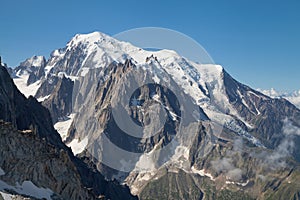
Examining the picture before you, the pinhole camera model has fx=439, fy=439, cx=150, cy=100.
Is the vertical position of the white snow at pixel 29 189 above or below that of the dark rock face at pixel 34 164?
below

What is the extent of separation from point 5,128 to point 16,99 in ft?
352

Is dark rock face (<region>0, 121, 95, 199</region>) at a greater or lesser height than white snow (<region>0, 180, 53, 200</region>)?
greater

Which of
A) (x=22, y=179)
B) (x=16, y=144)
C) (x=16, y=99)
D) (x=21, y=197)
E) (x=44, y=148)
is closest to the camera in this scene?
(x=21, y=197)

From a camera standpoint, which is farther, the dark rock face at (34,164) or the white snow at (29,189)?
the dark rock face at (34,164)

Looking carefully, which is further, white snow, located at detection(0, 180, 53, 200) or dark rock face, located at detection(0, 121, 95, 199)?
dark rock face, located at detection(0, 121, 95, 199)

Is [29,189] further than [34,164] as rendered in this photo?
No

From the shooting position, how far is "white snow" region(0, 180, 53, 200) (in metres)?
72.6

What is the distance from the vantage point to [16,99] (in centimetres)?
18575

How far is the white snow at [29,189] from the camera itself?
238ft

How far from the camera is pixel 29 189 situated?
76750 mm

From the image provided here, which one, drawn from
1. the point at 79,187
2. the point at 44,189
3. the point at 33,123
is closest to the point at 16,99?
the point at 33,123

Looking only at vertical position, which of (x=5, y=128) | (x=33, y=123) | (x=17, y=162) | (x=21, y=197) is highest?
(x=33, y=123)

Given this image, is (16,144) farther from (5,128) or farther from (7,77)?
(7,77)

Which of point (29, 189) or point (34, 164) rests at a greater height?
point (34, 164)
